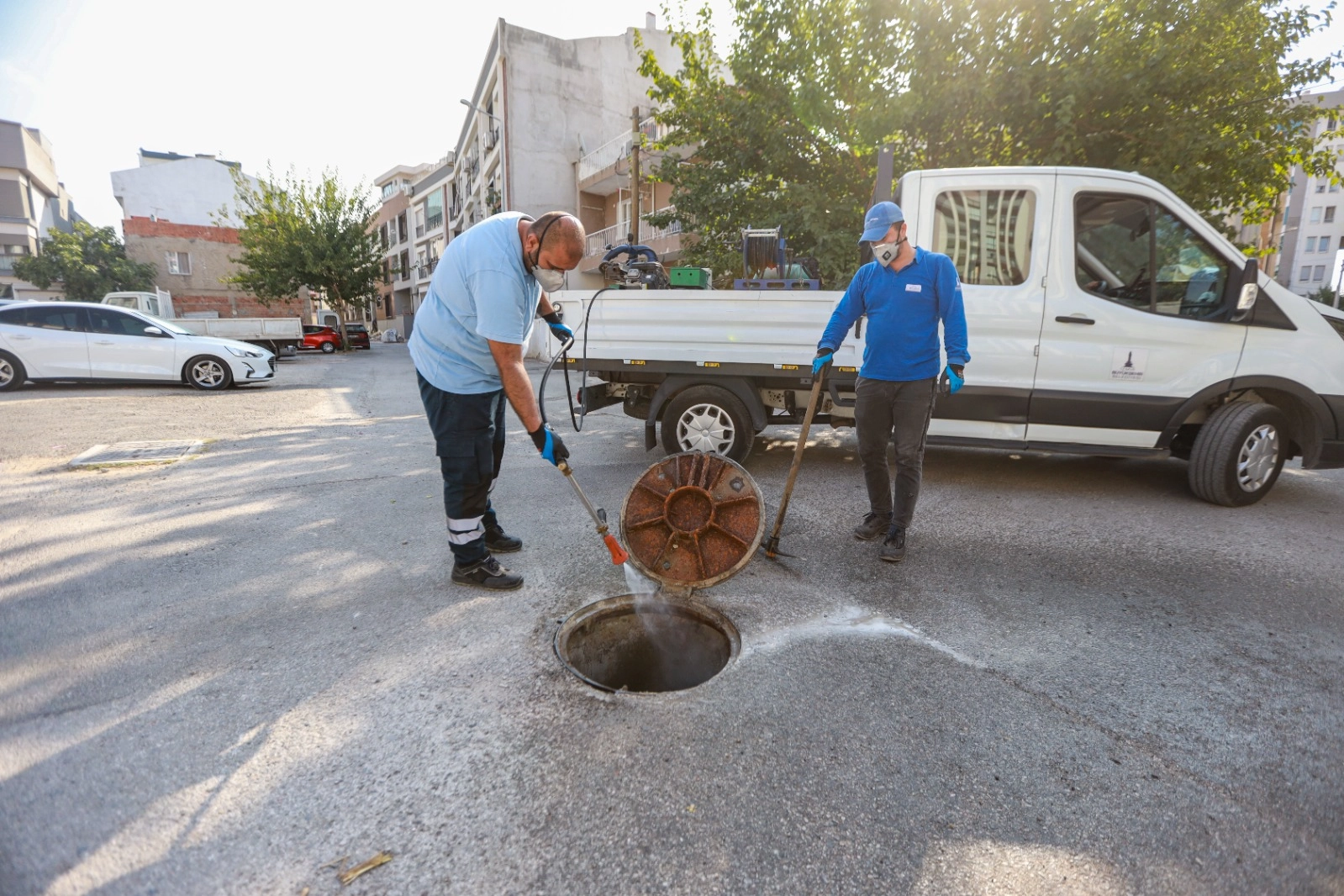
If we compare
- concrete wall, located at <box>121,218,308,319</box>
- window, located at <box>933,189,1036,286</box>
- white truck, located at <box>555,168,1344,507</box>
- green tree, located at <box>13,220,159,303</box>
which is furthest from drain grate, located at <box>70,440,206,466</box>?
green tree, located at <box>13,220,159,303</box>

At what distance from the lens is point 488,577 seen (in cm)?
337

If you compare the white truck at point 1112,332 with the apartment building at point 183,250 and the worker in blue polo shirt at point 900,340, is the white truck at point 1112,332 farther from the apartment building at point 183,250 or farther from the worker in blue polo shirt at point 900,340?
the apartment building at point 183,250

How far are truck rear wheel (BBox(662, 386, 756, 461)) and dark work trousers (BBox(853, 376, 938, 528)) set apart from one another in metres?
1.58

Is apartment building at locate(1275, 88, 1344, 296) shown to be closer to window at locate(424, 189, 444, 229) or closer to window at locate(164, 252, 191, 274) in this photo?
window at locate(424, 189, 444, 229)

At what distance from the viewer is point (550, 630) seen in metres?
2.91

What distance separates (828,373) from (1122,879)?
12.7 feet

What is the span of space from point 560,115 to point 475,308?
27.1 meters

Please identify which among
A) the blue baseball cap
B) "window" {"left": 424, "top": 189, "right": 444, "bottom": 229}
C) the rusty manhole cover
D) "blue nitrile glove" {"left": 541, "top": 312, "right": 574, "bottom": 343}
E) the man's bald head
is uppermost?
"window" {"left": 424, "top": 189, "right": 444, "bottom": 229}

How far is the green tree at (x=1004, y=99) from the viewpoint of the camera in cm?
780

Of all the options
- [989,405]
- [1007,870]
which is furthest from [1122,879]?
[989,405]

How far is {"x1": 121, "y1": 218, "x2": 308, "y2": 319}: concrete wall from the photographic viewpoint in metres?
38.7

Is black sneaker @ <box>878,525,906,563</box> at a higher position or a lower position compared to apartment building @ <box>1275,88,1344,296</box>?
lower

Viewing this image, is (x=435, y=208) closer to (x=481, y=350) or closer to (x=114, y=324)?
(x=114, y=324)

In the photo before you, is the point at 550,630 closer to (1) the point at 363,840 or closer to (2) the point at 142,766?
(1) the point at 363,840
